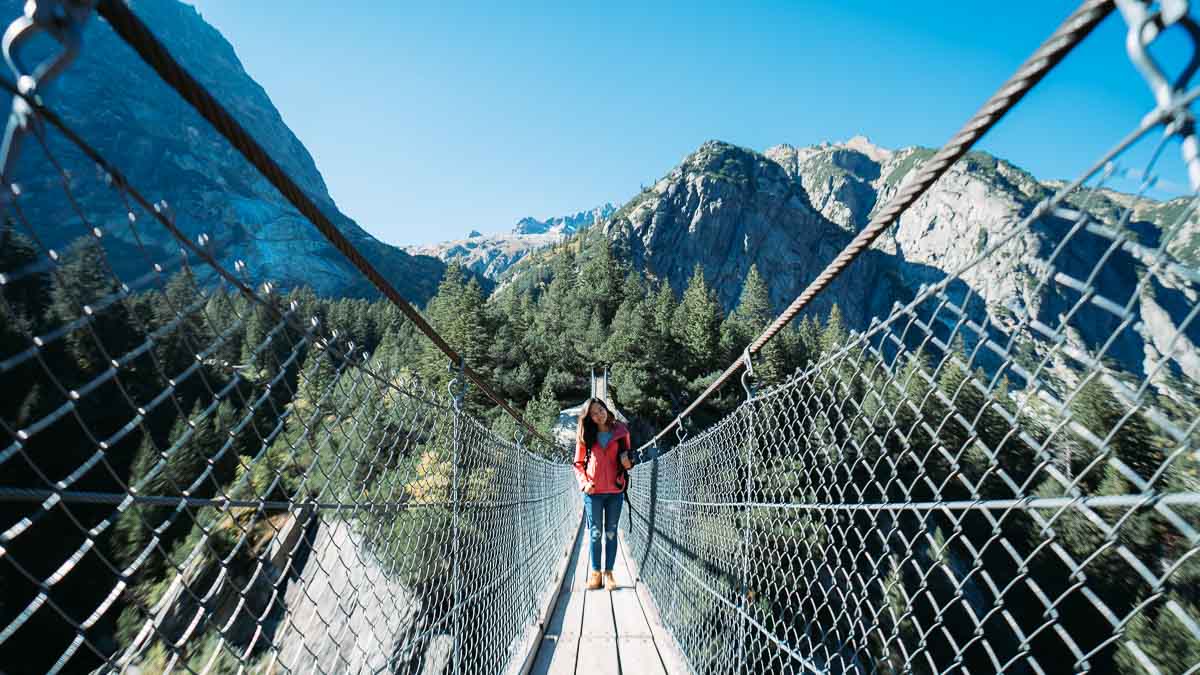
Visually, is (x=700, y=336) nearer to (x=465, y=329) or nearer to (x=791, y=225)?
(x=465, y=329)

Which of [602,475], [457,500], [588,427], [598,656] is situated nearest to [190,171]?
[588,427]

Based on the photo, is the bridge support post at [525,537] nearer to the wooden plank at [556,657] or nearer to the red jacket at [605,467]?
the wooden plank at [556,657]

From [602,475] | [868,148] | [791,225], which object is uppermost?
[868,148]

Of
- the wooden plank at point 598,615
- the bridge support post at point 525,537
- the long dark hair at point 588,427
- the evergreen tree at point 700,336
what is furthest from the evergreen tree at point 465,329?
the wooden plank at point 598,615

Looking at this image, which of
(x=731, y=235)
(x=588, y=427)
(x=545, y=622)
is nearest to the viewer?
(x=545, y=622)

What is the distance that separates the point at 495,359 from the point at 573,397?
5.15 m

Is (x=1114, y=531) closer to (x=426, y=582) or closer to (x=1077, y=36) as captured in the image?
→ (x=1077, y=36)

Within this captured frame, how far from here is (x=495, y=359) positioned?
33.1 meters

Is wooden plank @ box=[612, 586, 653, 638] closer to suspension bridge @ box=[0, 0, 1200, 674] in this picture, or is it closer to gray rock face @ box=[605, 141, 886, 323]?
suspension bridge @ box=[0, 0, 1200, 674]

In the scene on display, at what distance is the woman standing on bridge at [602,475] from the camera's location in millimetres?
3311

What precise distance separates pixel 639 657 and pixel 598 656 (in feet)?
0.58

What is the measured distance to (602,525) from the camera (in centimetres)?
335

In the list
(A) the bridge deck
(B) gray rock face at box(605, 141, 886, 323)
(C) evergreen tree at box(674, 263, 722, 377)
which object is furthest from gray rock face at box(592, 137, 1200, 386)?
(A) the bridge deck

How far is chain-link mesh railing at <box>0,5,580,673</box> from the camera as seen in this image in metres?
0.66
